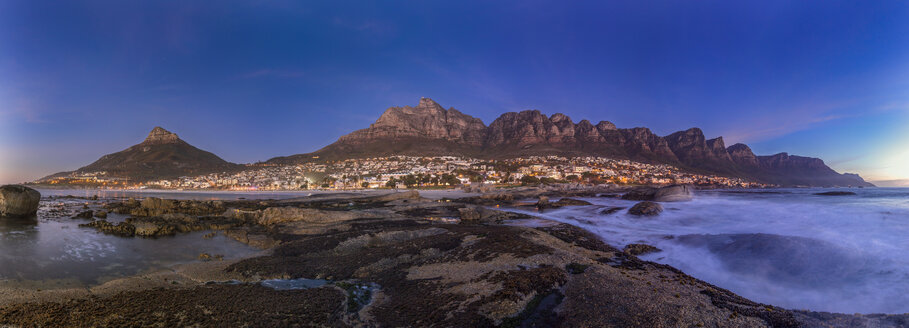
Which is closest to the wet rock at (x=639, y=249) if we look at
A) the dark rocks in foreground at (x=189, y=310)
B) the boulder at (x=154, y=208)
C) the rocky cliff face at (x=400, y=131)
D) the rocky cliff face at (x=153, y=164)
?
the dark rocks in foreground at (x=189, y=310)

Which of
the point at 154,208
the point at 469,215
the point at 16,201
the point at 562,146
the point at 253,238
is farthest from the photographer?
the point at 562,146

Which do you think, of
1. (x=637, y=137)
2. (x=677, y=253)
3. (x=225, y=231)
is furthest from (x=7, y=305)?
(x=637, y=137)

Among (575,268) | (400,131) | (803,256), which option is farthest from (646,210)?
(400,131)

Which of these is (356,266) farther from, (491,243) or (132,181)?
(132,181)

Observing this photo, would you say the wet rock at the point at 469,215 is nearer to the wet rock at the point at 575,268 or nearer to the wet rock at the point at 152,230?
the wet rock at the point at 575,268

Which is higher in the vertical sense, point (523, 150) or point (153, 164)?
point (523, 150)

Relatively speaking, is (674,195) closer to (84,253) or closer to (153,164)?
(84,253)

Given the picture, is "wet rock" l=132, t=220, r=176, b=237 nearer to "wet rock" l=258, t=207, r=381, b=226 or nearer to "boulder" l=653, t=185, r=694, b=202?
"wet rock" l=258, t=207, r=381, b=226

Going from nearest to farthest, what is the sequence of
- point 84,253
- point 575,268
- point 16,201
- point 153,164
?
point 575,268, point 84,253, point 16,201, point 153,164

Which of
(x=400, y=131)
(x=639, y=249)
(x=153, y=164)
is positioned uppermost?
(x=400, y=131)
